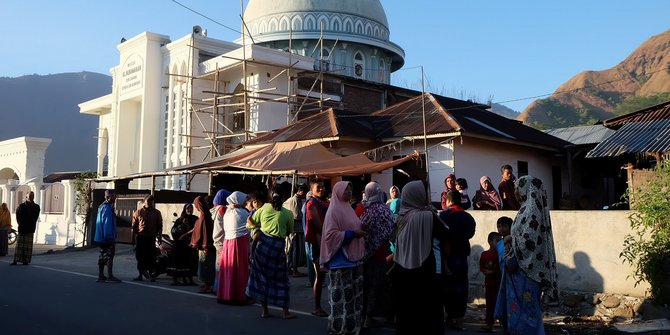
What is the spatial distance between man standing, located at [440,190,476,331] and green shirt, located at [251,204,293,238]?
6.20 feet

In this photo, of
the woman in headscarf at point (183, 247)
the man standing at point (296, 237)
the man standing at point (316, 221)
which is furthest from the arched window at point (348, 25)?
the man standing at point (316, 221)

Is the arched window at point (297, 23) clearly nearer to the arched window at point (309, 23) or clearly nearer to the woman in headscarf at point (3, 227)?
the arched window at point (309, 23)

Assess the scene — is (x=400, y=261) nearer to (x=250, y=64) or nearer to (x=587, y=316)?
(x=587, y=316)

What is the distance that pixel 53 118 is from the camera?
92.4 m

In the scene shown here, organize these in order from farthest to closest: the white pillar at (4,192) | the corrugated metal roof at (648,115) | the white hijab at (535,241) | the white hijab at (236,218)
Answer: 1. the white pillar at (4,192)
2. the corrugated metal roof at (648,115)
3. the white hijab at (236,218)
4. the white hijab at (535,241)

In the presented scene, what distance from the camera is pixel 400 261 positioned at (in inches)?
216

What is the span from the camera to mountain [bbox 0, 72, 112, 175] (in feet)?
268

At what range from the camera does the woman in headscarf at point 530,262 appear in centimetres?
560

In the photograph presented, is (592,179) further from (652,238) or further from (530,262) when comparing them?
(530,262)

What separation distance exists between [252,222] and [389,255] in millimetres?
1774

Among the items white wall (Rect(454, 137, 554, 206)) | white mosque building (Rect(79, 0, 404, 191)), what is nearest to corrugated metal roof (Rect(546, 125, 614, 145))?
white wall (Rect(454, 137, 554, 206))

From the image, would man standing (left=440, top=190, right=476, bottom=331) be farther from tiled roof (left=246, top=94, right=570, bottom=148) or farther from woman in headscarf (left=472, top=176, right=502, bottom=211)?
tiled roof (left=246, top=94, right=570, bottom=148)

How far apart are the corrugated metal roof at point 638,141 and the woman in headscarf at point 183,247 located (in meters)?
7.78

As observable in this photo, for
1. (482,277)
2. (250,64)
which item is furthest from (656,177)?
(250,64)
